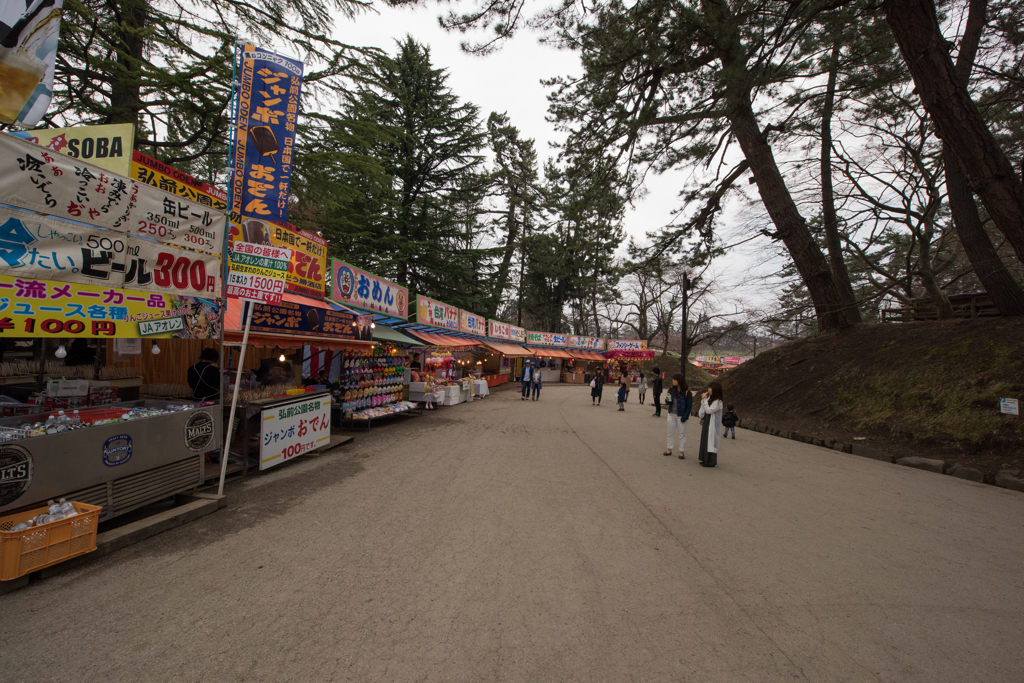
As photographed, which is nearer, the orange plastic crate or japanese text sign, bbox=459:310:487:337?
the orange plastic crate

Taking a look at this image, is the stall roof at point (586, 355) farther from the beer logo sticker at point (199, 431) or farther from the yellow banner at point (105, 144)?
the yellow banner at point (105, 144)

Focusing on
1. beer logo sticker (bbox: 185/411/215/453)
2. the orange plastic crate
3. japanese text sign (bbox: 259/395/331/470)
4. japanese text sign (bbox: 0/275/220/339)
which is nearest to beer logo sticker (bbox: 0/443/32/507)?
the orange plastic crate

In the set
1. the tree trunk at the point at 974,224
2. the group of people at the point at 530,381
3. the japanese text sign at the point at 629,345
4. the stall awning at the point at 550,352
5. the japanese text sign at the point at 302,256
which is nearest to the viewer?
the japanese text sign at the point at 302,256

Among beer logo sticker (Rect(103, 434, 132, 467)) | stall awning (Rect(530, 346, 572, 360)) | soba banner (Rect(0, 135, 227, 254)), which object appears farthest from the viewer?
stall awning (Rect(530, 346, 572, 360))

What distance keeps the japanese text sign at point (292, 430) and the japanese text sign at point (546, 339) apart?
23.1 m

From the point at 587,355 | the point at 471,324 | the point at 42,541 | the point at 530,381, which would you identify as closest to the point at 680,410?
the point at 42,541

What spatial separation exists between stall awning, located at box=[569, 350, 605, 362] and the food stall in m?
30.6

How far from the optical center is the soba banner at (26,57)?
10.3 ft

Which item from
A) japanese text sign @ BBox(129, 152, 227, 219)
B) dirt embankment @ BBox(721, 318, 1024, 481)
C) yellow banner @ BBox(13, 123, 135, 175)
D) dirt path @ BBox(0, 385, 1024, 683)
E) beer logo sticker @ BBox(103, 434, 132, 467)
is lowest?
dirt path @ BBox(0, 385, 1024, 683)

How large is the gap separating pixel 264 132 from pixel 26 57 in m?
3.50

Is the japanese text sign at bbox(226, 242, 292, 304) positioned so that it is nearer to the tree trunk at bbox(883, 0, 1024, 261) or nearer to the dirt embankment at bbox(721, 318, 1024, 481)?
the tree trunk at bbox(883, 0, 1024, 261)

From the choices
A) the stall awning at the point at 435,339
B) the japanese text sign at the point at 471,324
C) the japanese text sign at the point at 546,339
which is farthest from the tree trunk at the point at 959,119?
the japanese text sign at the point at 546,339

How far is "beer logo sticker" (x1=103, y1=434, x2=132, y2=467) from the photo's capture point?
3748 millimetres

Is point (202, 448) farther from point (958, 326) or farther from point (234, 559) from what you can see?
point (958, 326)
